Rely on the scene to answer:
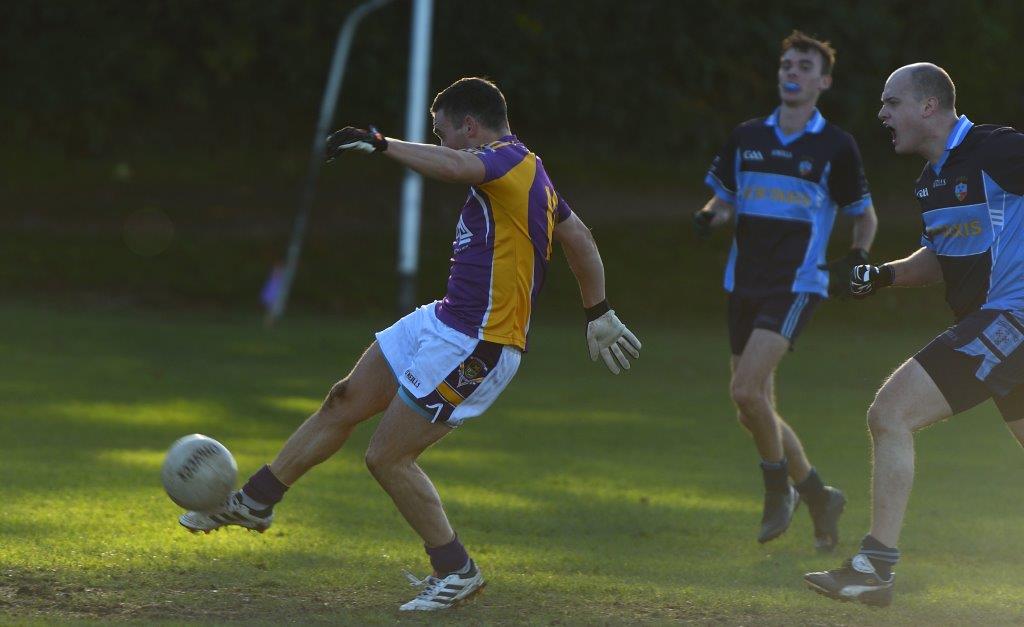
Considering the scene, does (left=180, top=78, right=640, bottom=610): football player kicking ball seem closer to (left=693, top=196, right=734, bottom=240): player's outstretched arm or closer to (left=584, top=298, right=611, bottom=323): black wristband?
(left=584, top=298, right=611, bottom=323): black wristband

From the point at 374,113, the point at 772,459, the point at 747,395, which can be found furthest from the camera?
the point at 374,113

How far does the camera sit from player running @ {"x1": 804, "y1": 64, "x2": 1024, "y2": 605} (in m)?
6.01

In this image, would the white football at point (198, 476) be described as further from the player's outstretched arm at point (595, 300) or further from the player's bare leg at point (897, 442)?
the player's bare leg at point (897, 442)

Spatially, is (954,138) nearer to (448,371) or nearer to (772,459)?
(448,371)

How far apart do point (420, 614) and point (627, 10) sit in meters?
24.0

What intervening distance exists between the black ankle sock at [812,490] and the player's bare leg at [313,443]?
9.02ft

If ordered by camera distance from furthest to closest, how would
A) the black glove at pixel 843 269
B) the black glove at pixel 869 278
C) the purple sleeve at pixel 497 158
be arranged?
1. the black glove at pixel 843 269
2. the black glove at pixel 869 278
3. the purple sleeve at pixel 497 158

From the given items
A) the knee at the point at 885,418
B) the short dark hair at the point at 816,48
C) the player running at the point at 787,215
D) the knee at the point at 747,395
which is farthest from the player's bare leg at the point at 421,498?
the short dark hair at the point at 816,48

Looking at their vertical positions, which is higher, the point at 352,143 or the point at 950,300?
the point at 352,143

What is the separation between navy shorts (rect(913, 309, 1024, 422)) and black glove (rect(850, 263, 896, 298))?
568 mm

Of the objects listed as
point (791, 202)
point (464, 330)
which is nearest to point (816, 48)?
point (791, 202)

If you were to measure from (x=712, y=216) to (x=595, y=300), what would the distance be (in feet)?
7.32

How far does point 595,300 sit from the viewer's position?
6.59 m

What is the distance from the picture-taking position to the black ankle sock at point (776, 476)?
8.07 metres
